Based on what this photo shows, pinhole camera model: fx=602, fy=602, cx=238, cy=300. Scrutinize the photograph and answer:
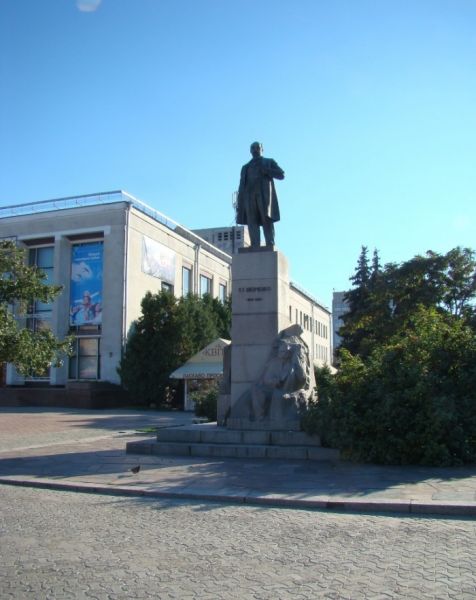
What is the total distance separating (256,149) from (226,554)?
35.4ft

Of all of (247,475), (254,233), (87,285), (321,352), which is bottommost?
(247,475)

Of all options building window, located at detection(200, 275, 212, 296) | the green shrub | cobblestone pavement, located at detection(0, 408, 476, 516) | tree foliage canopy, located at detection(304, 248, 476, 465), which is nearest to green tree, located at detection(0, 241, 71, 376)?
cobblestone pavement, located at detection(0, 408, 476, 516)

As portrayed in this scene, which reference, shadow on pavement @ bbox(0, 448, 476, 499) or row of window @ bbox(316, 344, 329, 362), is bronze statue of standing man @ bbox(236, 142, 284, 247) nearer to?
shadow on pavement @ bbox(0, 448, 476, 499)

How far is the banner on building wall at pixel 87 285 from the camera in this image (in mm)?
39969

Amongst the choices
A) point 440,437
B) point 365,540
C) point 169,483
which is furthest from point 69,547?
point 440,437

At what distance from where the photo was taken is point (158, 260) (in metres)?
43.7

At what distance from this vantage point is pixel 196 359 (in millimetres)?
35750

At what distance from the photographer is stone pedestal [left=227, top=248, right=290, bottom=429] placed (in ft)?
43.2

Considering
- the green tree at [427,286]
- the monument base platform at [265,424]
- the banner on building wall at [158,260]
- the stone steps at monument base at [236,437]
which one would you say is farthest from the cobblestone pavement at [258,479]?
the banner on building wall at [158,260]

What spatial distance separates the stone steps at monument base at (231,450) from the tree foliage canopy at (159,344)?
24773 mm

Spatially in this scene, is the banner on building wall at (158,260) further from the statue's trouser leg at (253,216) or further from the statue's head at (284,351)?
the statue's head at (284,351)

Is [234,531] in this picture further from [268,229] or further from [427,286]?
[427,286]

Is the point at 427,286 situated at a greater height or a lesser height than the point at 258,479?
greater

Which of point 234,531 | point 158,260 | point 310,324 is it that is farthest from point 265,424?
point 310,324
